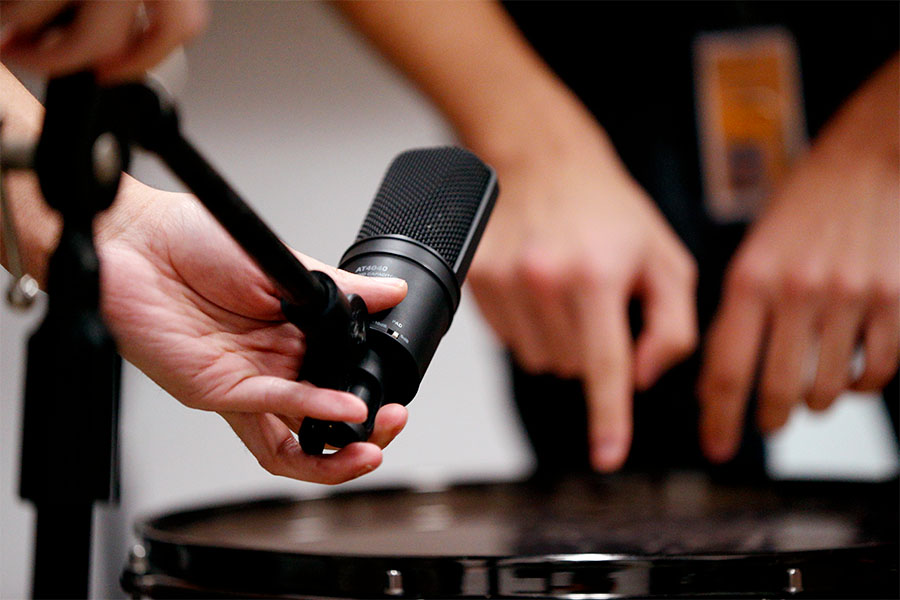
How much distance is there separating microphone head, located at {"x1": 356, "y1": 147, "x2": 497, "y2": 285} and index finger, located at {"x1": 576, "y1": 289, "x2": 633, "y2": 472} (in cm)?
21

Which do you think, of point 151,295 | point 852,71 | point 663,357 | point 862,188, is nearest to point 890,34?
point 852,71

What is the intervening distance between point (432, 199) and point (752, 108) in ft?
1.76

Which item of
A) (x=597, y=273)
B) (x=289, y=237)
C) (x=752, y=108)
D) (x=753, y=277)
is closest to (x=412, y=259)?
(x=597, y=273)

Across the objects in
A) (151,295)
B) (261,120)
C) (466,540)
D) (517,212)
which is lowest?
(466,540)

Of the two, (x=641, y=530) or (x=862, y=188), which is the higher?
(x=862, y=188)

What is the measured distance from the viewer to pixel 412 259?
0.35 meters

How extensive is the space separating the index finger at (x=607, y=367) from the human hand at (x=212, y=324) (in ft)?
0.88

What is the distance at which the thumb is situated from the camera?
1.03 feet

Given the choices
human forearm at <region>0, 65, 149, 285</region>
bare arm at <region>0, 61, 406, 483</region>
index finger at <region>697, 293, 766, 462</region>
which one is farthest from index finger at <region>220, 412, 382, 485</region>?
index finger at <region>697, 293, 766, 462</region>

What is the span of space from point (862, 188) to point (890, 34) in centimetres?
19

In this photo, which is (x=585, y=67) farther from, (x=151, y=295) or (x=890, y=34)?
(x=151, y=295)

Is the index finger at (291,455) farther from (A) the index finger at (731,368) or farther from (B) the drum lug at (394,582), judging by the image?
(A) the index finger at (731,368)

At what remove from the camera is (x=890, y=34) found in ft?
→ 2.46

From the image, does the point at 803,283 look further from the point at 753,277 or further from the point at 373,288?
the point at 373,288
